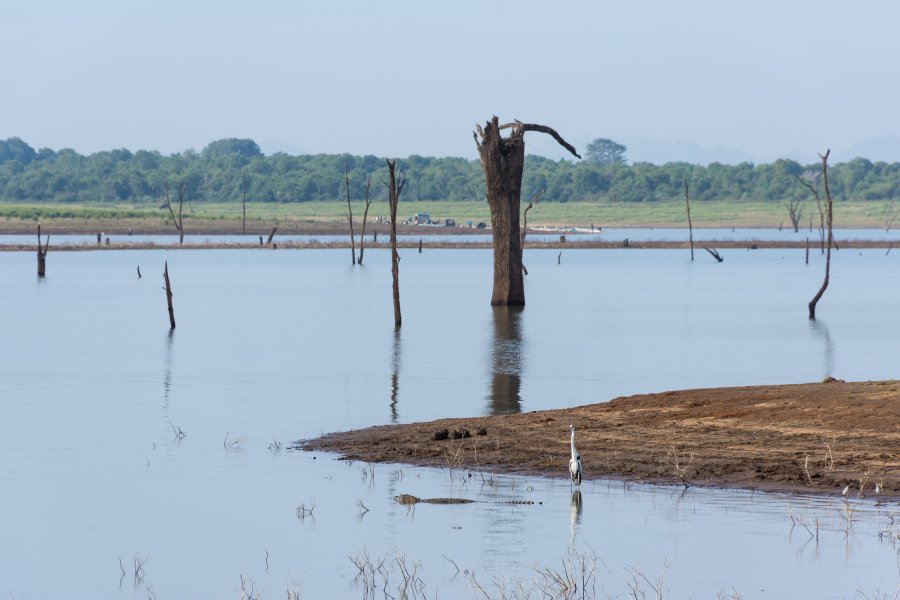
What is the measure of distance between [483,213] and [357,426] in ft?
531

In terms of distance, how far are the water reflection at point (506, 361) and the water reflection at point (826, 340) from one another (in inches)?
256

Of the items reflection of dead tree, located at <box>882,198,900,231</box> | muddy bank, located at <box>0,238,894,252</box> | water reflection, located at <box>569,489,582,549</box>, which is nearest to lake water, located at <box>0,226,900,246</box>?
reflection of dead tree, located at <box>882,198,900,231</box>

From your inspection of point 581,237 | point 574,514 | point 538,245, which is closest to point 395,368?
point 574,514

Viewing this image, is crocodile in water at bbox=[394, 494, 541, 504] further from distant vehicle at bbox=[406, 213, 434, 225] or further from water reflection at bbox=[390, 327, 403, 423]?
distant vehicle at bbox=[406, 213, 434, 225]

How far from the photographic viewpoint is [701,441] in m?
18.0

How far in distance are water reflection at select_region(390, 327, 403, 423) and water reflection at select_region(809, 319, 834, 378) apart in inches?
342

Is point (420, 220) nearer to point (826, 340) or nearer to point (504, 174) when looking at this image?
point (504, 174)

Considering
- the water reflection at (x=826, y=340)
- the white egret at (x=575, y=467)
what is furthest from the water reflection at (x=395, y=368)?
the water reflection at (x=826, y=340)

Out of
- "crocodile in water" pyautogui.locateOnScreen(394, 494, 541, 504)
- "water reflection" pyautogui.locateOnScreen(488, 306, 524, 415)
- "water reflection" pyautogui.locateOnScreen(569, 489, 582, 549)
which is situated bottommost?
"water reflection" pyautogui.locateOnScreen(488, 306, 524, 415)

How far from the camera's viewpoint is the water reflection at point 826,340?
103ft

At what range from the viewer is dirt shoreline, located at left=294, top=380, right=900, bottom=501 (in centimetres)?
1612

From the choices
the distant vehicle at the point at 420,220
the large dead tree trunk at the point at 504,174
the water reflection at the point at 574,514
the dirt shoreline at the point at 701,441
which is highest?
the large dead tree trunk at the point at 504,174

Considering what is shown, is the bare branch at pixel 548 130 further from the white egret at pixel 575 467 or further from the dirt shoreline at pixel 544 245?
the dirt shoreline at pixel 544 245

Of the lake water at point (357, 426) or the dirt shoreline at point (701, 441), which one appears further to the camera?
the dirt shoreline at point (701, 441)
